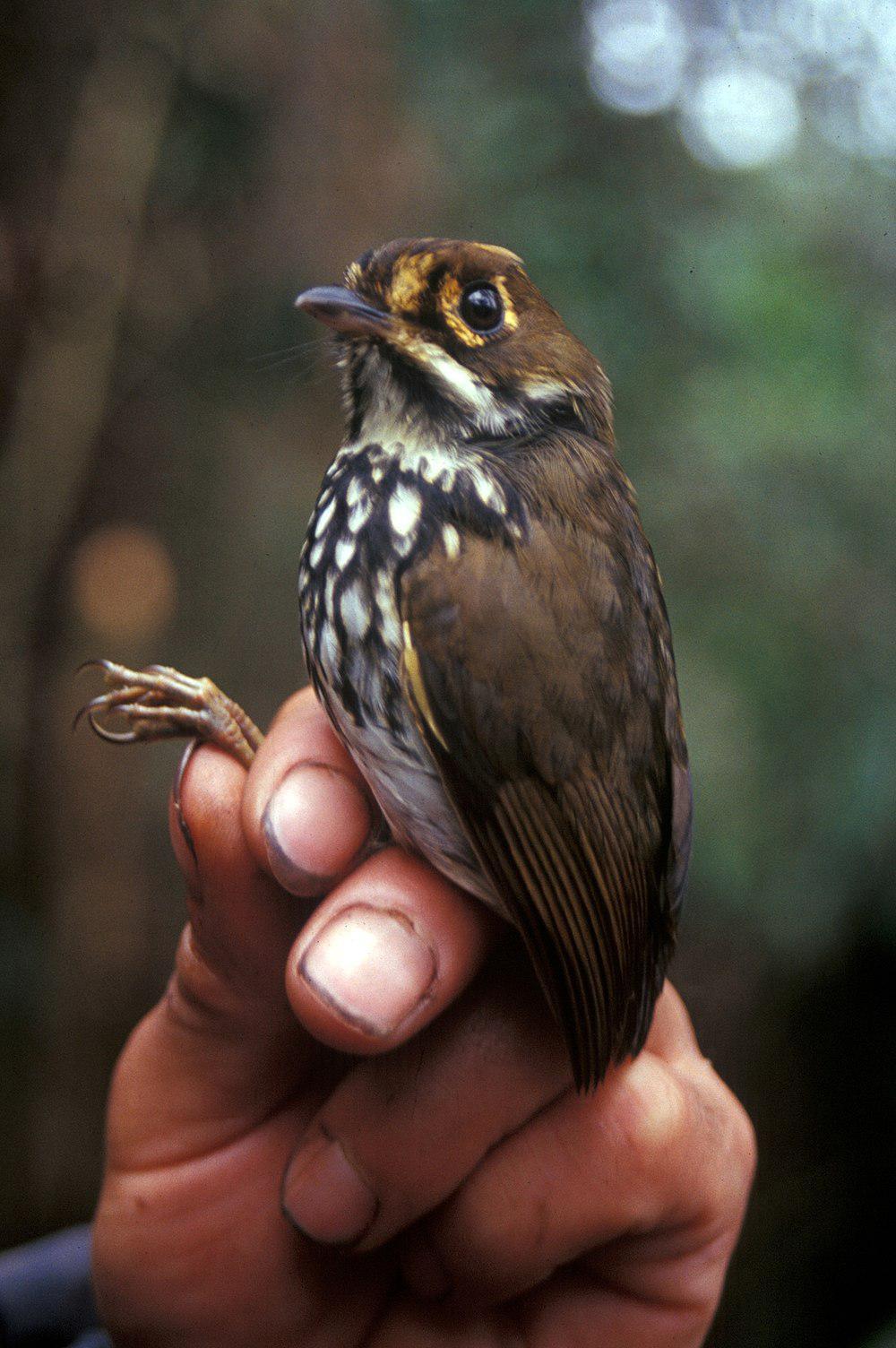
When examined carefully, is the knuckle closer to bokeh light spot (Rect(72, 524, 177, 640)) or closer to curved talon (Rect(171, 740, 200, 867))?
curved talon (Rect(171, 740, 200, 867))

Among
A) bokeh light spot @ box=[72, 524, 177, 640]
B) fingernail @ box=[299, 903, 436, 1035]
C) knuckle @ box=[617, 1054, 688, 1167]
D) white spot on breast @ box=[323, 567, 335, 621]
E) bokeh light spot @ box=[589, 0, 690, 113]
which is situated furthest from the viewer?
bokeh light spot @ box=[72, 524, 177, 640]

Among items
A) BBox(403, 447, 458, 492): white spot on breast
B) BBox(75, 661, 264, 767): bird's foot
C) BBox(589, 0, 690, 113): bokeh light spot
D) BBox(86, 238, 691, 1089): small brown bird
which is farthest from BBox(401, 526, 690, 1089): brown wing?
BBox(589, 0, 690, 113): bokeh light spot

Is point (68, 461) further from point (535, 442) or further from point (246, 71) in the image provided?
point (535, 442)

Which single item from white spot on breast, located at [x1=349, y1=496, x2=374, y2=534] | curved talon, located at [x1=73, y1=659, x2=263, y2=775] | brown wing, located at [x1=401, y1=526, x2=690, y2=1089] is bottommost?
curved talon, located at [x1=73, y1=659, x2=263, y2=775]

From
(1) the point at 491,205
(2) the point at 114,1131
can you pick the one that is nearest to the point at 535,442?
(1) the point at 491,205

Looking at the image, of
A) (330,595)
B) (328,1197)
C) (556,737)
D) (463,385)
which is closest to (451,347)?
(463,385)

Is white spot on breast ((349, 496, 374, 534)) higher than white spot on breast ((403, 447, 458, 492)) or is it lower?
lower
